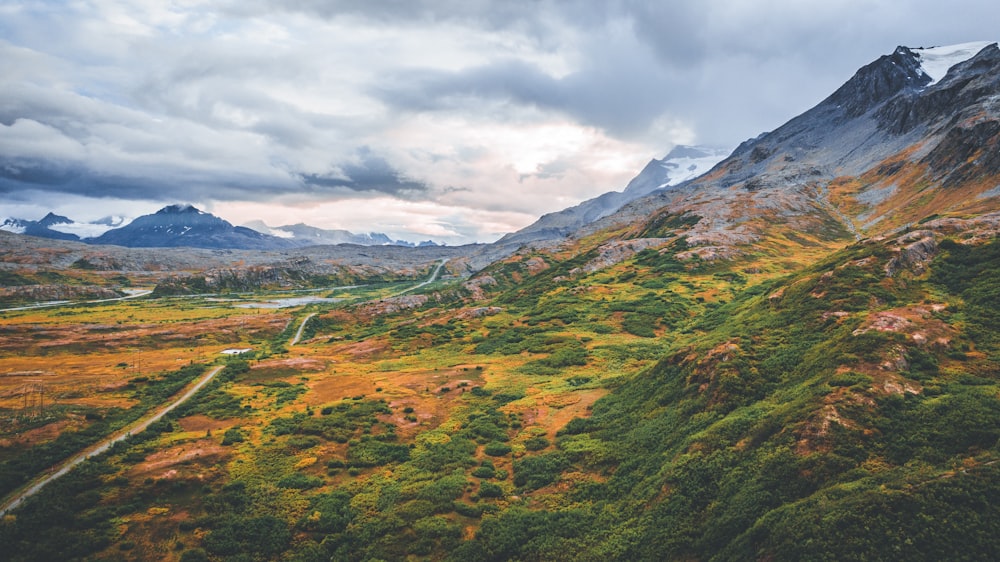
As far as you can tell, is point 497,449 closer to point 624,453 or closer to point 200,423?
point 624,453

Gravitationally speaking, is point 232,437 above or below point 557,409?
below

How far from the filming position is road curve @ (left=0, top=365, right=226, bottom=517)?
28828mm

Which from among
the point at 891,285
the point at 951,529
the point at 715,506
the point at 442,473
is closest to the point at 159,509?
the point at 442,473

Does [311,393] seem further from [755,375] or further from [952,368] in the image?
[952,368]

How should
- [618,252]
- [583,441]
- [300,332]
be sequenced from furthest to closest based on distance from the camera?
[618,252]
[300,332]
[583,441]

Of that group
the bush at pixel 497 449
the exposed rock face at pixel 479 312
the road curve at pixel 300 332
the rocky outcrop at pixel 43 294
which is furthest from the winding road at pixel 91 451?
the rocky outcrop at pixel 43 294

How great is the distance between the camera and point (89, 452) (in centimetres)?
3647

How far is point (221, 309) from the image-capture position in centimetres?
16538

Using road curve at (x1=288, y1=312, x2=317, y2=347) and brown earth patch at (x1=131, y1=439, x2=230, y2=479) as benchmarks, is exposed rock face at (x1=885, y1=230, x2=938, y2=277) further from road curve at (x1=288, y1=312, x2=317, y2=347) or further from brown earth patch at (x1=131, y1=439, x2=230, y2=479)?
road curve at (x1=288, y1=312, x2=317, y2=347)

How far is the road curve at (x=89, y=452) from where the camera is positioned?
28.8 meters

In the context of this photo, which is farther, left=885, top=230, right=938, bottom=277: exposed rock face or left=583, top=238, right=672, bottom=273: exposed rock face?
left=583, top=238, right=672, bottom=273: exposed rock face

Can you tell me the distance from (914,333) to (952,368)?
3.71 m

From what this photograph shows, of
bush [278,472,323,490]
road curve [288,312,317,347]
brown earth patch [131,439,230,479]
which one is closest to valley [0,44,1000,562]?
bush [278,472,323,490]

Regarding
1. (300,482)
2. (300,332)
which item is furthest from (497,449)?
(300,332)
